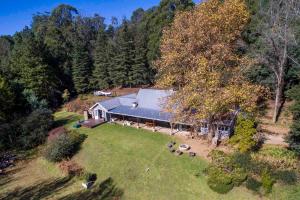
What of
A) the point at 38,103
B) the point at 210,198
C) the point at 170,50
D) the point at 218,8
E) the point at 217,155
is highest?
the point at 218,8

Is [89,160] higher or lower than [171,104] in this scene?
lower

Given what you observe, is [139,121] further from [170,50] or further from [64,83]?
[64,83]

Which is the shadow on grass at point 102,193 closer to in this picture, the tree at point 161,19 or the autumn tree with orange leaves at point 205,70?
the autumn tree with orange leaves at point 205,70

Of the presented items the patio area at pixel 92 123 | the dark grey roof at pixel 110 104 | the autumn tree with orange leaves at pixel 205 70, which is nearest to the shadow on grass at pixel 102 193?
the autumn tree with orange leaves at pixel 205 70

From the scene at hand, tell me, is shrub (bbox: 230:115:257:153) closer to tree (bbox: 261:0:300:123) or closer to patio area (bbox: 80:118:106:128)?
tree (bbox: 261:0:300:123)

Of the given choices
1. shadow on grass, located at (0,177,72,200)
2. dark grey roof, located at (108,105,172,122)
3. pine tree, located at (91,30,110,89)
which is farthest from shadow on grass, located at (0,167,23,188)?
pine tree, located at (91,30,110,89)

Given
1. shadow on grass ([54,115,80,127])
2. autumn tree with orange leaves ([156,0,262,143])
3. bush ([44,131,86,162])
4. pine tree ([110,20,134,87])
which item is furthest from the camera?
pine tree ([110,20,134,87])

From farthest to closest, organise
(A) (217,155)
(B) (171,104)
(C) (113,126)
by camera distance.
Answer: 1. (C) (113,126)
2. (B) (171,104)
3. (A) (217,155)

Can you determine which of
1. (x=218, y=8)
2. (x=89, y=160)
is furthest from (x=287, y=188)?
(x=218, y=8)
